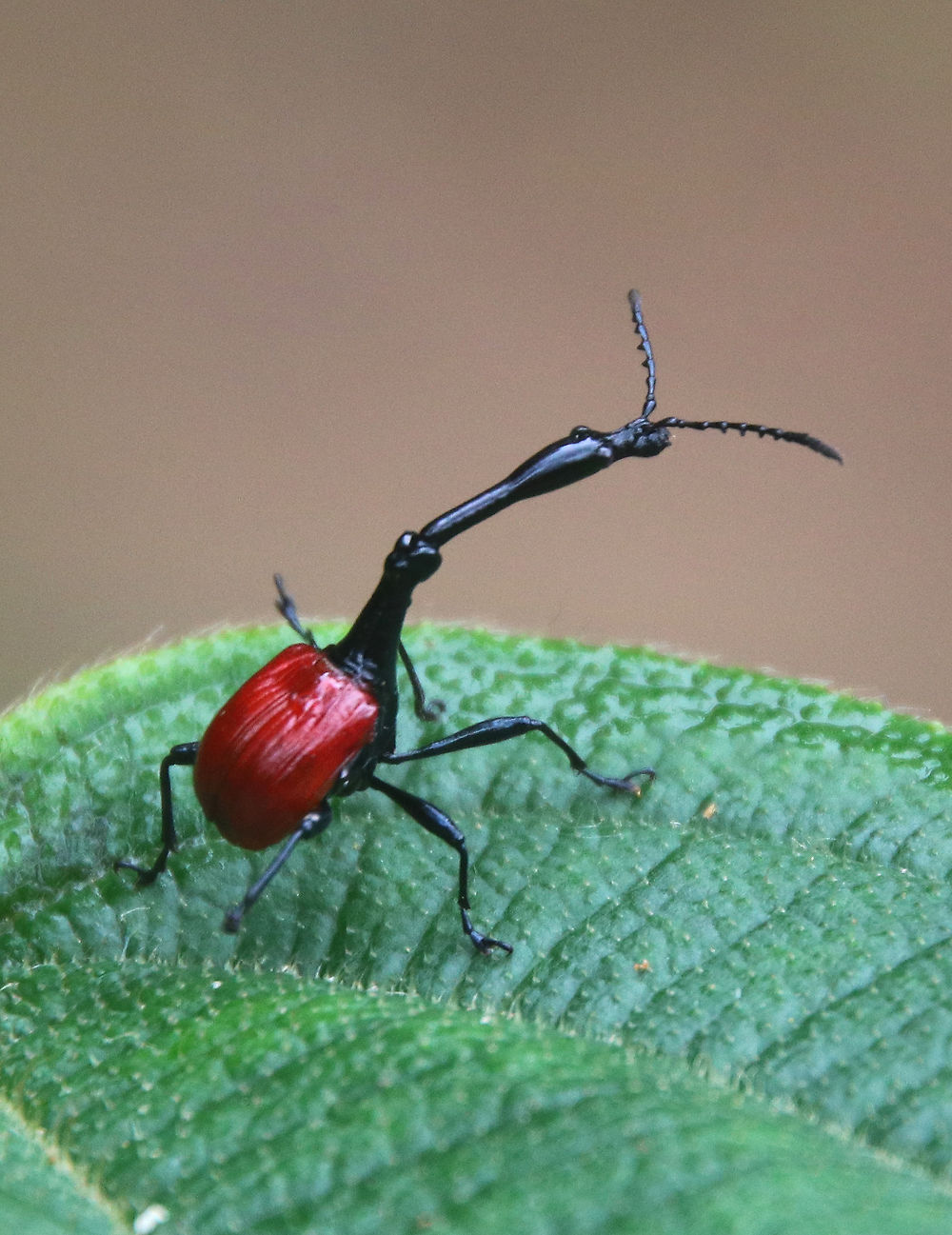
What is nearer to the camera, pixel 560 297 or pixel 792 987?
pixel 792 987

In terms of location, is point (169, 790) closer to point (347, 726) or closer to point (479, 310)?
point (347, 726)

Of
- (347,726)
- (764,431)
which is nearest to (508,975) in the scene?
(347,726)

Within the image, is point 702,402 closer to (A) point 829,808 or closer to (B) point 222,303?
(B) point 222,303

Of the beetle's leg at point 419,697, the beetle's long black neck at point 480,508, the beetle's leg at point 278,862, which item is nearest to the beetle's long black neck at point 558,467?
the beetle's long black neck at point 480,508

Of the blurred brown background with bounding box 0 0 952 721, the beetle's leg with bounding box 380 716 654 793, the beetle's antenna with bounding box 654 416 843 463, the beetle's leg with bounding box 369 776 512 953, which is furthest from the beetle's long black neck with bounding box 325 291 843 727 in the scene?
the blurred brown background with bounding box 0 0 952 721

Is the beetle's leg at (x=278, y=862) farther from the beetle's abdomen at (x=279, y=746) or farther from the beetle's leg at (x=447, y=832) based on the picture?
the beetle's leg at (x=447, y=832)

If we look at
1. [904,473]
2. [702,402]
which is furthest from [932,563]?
[702,402]

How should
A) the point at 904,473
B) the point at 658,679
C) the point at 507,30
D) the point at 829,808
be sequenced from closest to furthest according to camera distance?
the point at 829,808 < the point at 658,679 < the point at 904,473 < the point at 507,30
